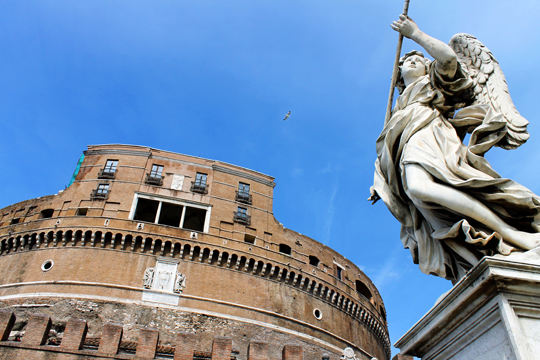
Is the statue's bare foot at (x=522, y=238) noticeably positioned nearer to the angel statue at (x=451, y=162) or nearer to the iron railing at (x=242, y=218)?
the angel statue at (x=451, y=162)

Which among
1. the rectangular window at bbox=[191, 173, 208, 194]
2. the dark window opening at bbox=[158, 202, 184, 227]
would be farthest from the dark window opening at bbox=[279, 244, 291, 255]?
the dark window opening at bbox=[158, 202, 184, 227]

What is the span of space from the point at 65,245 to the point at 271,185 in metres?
11.3

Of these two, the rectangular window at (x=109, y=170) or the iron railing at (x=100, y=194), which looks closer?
the iron railing at (x=100, y=194)

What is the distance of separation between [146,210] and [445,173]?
2320cm

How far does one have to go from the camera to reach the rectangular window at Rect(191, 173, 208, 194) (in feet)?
77.8

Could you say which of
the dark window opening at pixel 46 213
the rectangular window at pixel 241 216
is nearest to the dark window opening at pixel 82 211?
the dark window opening at pixel 46 213

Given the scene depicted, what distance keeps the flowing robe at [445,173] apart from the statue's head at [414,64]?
0.37 feet

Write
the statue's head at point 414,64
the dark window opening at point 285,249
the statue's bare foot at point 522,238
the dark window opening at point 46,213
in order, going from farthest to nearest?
the dark window opening at point 285,249 → the dark window opening at point 46,213 → the statue's head at point 414,64 → the statue's bare foot at point 522,238

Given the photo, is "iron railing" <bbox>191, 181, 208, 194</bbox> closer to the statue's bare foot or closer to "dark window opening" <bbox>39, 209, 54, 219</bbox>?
"dark window opening" <bbox>39, 209, 54, 219</bbox>

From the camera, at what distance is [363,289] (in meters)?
28.0

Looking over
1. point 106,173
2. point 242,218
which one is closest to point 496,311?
point 242,218

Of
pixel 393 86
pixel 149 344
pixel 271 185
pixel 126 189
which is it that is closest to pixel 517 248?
pixel 393 86

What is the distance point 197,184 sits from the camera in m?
24.0

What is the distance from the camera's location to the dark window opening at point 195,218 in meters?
23.8
